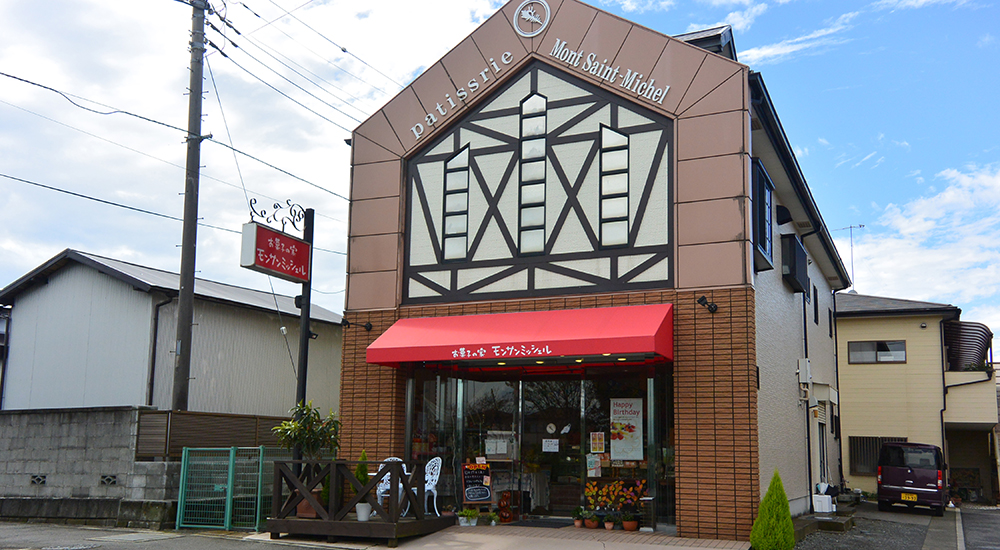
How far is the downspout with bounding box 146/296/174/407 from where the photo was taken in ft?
58.7

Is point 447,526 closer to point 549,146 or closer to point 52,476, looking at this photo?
point 549,146

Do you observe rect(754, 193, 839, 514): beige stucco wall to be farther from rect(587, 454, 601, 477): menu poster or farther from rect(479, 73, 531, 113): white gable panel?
rect(479, 73, 531, 113): white gable panel

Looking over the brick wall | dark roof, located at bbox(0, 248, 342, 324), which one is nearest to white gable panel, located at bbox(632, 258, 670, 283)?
the brick wall

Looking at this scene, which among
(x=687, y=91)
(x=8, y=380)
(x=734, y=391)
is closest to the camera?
(x=734, y=391)

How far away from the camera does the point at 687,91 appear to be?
12914mm

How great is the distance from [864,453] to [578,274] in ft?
61.6

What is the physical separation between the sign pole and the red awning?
52.9 inches

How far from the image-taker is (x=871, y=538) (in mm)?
14258

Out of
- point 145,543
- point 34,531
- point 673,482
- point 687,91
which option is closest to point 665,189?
point 687,91

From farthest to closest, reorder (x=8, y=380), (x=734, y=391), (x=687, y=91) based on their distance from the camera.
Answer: (x=8, y=380) → (x=687, y=91) → (x=734, y=391)

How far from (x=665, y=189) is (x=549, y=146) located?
88.9 inches

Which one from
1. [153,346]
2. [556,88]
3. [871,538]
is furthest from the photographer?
[153,346]

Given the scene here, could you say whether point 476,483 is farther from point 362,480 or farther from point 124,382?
point 124,382

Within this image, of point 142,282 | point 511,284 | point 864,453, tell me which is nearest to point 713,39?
point 511,284
